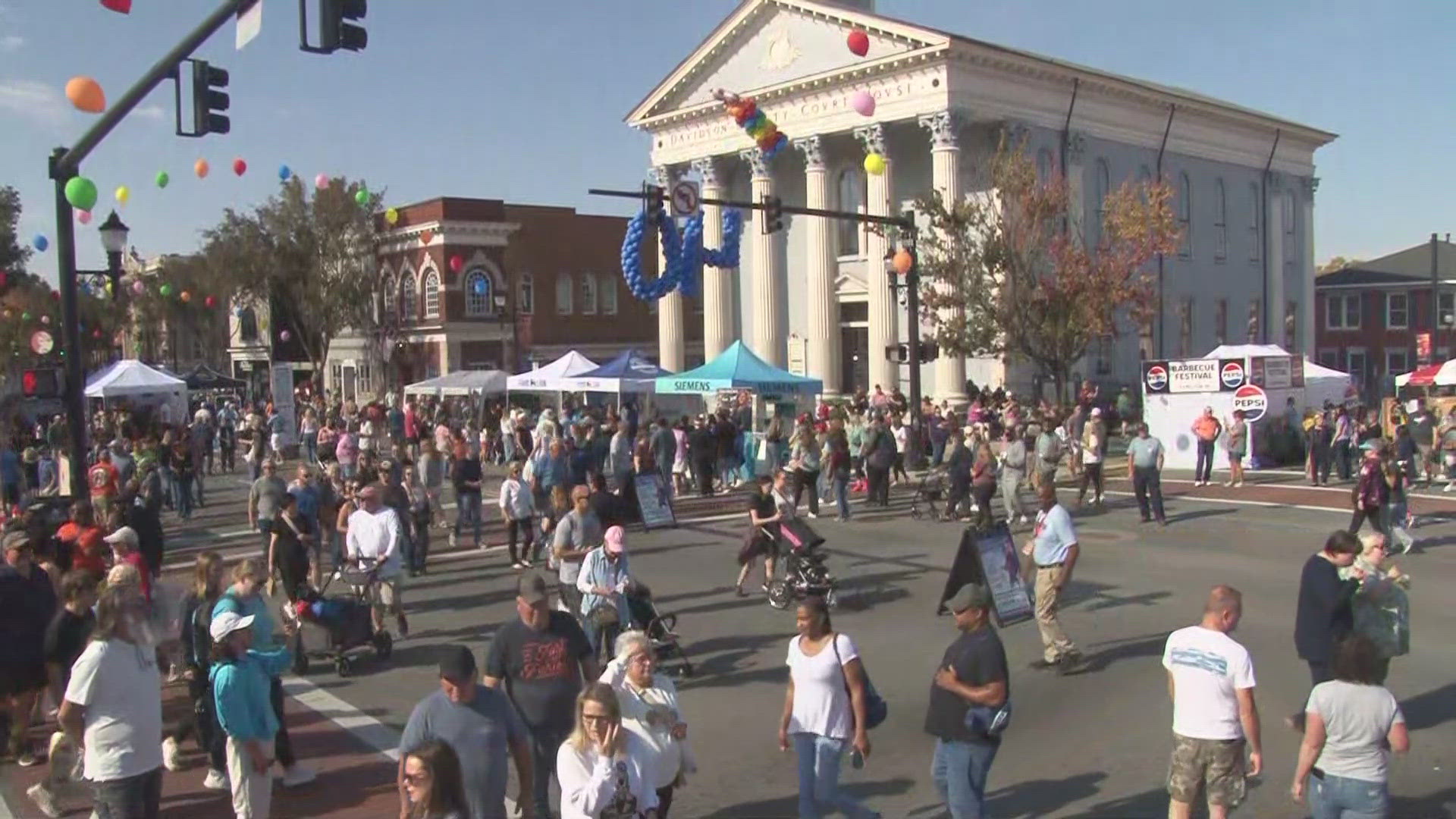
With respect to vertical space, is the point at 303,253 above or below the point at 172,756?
above

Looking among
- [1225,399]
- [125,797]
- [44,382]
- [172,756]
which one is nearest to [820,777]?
[125,797]

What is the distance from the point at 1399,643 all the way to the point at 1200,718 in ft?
8.47

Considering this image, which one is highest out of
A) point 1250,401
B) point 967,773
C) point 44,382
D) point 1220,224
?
point 1220,224

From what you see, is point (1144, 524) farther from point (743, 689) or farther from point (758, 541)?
point (743, 689)

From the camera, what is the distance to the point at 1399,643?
816 centimetres

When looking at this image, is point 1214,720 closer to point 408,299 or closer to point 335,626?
point 335,626

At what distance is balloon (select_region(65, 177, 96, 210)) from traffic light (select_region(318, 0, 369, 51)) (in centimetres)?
370

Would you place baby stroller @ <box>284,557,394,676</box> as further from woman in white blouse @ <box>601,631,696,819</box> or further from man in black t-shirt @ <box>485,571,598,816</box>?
woman in white blouse @ <box>601,631,696,819</box>

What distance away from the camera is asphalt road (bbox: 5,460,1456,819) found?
789 centimetres

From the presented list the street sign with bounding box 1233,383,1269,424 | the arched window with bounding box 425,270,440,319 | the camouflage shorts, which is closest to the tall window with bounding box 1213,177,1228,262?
the street sign with bounding box 1233,383,1269,424

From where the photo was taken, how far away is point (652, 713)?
6.02 metres

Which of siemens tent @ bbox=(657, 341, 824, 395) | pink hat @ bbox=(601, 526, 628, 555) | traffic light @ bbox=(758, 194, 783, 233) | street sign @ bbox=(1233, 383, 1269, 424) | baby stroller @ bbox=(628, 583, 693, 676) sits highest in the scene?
traffic light @ bbox=(758, 194, 783, 233)

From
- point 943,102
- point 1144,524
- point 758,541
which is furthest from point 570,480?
point 943,102

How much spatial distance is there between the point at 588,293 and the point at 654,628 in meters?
47.9
